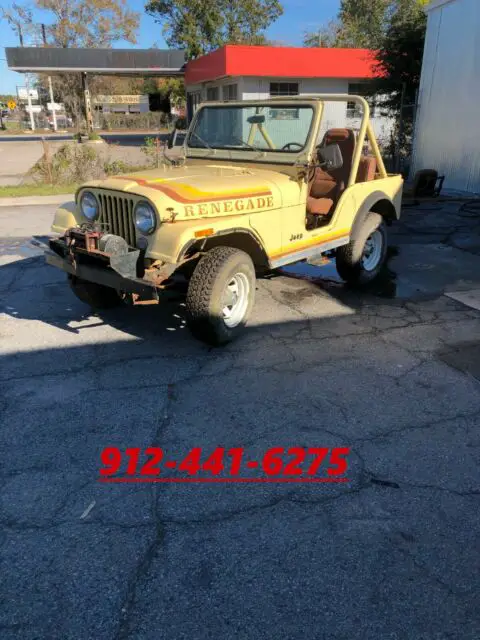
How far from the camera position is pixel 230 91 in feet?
84.4

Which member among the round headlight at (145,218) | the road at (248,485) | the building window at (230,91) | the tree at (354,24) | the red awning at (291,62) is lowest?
the road at (248,485)

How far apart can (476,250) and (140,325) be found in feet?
17.4

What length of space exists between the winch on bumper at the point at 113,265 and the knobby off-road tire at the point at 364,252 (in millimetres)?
2342

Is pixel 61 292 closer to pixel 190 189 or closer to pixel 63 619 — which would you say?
pixel 190 189

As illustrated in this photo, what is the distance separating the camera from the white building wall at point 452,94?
1173 centimetres

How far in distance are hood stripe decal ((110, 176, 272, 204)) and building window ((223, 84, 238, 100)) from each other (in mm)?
22585

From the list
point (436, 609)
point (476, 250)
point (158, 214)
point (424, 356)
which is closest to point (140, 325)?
point (158, 214)

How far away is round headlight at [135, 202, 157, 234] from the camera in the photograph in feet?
12.1

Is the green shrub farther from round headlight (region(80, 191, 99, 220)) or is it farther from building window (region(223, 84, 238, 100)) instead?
building window (region(223, 84, 238, 100))

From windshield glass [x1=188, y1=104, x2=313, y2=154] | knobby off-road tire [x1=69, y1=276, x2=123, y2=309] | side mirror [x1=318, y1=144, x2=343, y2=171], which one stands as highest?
windshield glass [x1=188, y1=104, x2=313, y2=154]

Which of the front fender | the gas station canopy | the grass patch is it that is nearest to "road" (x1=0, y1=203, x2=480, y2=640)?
the front fender

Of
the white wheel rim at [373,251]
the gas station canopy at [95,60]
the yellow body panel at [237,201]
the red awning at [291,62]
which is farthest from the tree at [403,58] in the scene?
the gas station canopy at [95,60]

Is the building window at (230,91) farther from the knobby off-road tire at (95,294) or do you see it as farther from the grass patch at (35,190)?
the knobby off-road tire at (95,294)

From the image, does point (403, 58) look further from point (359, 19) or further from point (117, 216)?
point (359, 19)
